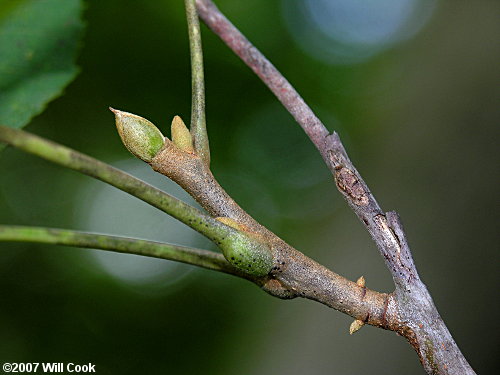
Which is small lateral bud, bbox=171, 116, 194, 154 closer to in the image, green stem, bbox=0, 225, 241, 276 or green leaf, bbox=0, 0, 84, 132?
green stem, bbox=0, 225, 241, 276

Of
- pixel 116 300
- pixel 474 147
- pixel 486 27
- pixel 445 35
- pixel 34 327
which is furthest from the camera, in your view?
pixel 116 300

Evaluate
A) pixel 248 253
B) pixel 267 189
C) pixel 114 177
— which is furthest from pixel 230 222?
pixel 267 189

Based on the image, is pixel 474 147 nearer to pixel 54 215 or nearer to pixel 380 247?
pixel 380 247

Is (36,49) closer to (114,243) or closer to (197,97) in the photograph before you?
(197,97)

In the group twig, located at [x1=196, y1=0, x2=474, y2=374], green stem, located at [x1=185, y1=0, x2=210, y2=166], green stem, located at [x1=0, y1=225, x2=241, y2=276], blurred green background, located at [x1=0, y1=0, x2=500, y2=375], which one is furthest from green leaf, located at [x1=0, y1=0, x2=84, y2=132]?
blurred green background, located at [x1=0, y1=0, x2=500, y2=375]

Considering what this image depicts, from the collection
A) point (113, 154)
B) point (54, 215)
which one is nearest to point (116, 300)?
point (54, 215)
